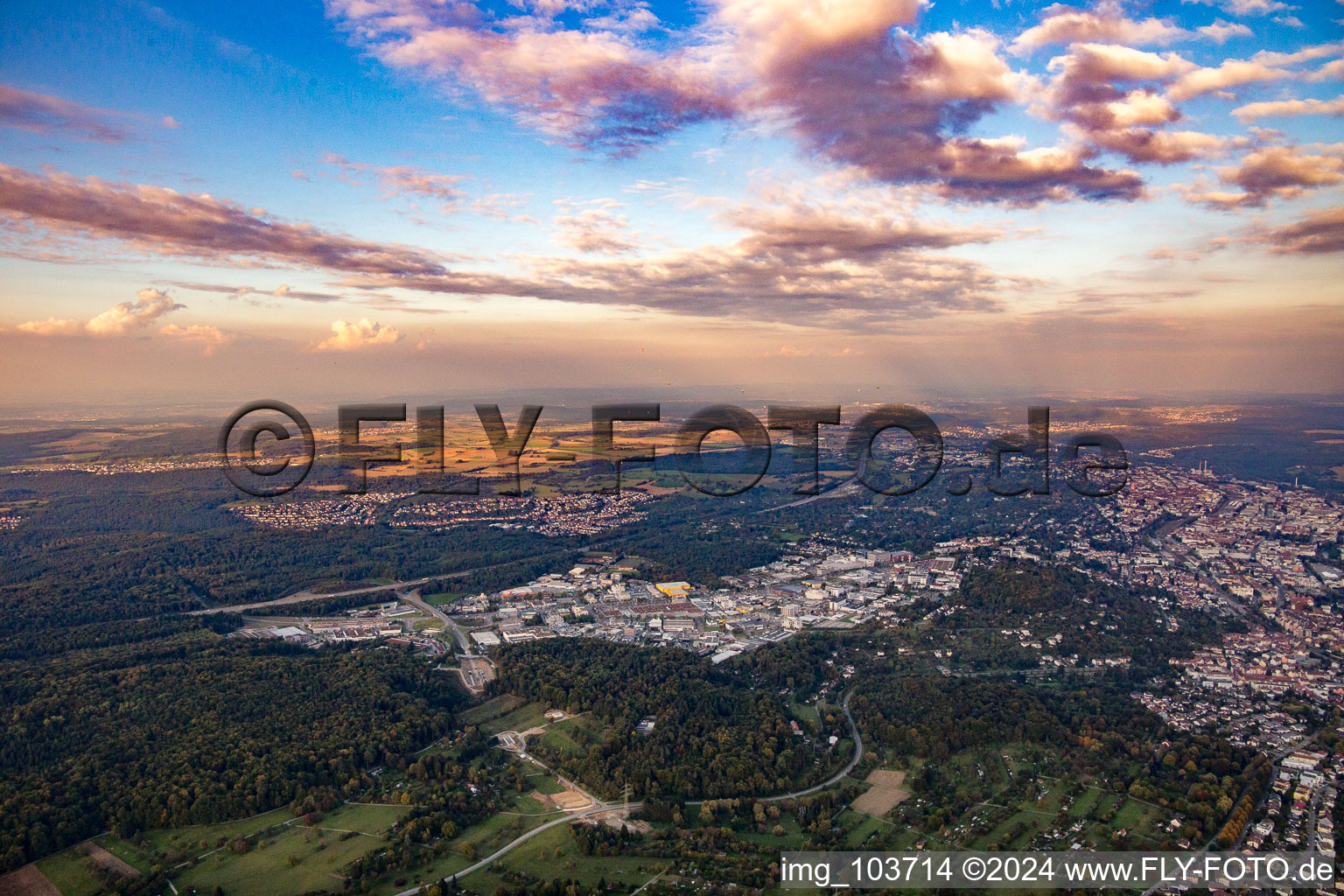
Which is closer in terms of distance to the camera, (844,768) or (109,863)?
(109,863)

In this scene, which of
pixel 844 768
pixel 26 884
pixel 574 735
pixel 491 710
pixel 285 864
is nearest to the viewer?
pixel 26 884

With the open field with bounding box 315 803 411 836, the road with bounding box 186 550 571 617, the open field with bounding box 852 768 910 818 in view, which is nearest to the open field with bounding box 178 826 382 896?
the open field with bounding box 315 803 411 836

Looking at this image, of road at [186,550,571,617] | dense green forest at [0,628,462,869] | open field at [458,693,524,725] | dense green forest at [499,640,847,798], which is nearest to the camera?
dense green forest at [0,628,462,869]

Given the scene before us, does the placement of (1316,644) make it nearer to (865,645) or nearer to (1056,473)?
(865,645)

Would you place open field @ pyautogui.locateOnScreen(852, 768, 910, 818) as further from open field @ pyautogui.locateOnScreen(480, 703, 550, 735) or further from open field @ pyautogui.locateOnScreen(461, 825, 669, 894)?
open field @ pyautogui.locateOnScreen(480, 703, 550, 735)

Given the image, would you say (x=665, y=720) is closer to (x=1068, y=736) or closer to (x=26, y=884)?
(x=1068, y=736)

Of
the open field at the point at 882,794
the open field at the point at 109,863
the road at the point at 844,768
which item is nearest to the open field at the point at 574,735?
the road at the point at 844,768

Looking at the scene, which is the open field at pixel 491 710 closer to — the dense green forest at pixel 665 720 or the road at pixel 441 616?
the dense green forest at pixel 665 720

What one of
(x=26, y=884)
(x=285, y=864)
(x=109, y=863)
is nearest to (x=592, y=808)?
(x=285, y=864)
